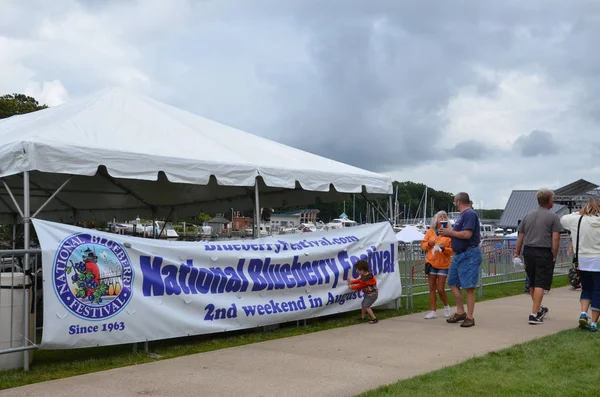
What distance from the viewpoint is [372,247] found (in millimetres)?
10711

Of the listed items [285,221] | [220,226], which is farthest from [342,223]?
[285,221]

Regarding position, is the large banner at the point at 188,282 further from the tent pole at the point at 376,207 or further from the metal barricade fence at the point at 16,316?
the tent pole at the point at 376,207

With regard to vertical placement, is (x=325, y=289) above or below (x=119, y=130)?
below

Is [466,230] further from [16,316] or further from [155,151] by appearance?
[16,316]

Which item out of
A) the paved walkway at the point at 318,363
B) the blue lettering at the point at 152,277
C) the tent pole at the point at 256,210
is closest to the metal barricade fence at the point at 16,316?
the paved walkway at the point at 318,363

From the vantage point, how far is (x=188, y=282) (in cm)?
798

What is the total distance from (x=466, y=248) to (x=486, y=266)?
265 inches

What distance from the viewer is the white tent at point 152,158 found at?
750 cm

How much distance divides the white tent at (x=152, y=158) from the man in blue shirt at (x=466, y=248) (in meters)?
2.15

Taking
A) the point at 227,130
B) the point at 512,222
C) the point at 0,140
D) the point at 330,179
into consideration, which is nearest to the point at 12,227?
the point at 227,130

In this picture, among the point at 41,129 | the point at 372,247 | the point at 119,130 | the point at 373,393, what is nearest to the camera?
the point at 373,393

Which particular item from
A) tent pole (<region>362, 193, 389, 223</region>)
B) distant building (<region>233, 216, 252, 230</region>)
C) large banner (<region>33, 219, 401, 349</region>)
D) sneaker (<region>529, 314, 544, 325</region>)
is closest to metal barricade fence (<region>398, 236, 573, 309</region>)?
tent pole (<region>362, 193, 389, 223</region>)

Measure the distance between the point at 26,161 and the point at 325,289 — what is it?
193 inches

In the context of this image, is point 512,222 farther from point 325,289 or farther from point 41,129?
point 41,129
